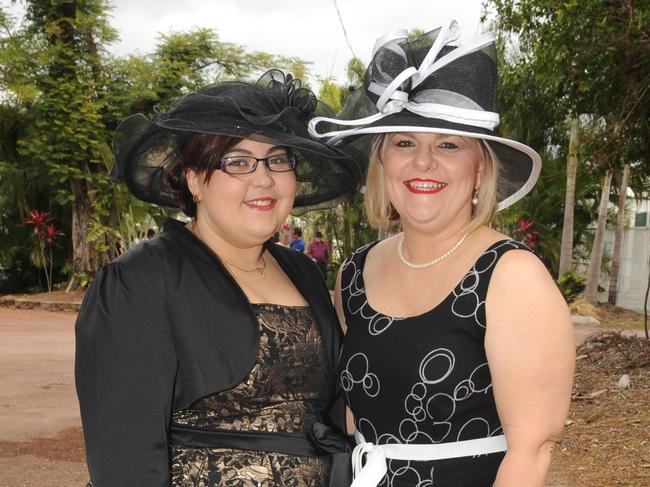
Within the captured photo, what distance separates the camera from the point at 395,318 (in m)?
2.23

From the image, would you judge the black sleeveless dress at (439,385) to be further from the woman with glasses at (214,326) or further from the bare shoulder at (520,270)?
the woman with glasses at (214,326)

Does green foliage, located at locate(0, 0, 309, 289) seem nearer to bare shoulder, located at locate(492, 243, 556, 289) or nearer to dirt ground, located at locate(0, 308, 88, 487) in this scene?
dirt ground, located at locate(0, 308, 88, 487)

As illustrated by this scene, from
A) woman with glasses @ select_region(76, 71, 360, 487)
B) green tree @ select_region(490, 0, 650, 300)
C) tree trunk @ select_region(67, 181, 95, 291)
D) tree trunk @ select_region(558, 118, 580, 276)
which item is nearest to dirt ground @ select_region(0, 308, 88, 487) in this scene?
woman with glasses @ select_region(76, 71, 360, 487)

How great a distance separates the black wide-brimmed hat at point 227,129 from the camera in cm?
212

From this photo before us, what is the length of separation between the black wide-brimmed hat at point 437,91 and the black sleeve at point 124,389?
818mm

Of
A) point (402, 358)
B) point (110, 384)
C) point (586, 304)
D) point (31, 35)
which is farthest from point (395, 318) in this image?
point (31, 35)

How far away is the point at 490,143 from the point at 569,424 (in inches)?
195

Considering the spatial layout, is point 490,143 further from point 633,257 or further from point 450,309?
point 633,257

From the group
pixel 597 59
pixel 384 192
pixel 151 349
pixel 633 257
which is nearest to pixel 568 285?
pixel 597 59

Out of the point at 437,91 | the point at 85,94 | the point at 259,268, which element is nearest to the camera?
the point at 437,91

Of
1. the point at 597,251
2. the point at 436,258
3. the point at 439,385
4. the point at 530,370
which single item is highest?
the point at 436,258

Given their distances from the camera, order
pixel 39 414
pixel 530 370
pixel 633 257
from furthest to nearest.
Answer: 1. pixel 633 257
2. pixel 39 414
3. pixel 530 370

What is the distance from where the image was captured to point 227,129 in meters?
2.09

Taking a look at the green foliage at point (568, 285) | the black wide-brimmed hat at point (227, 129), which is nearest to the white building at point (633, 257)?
the green foliage at point (568, 285)
